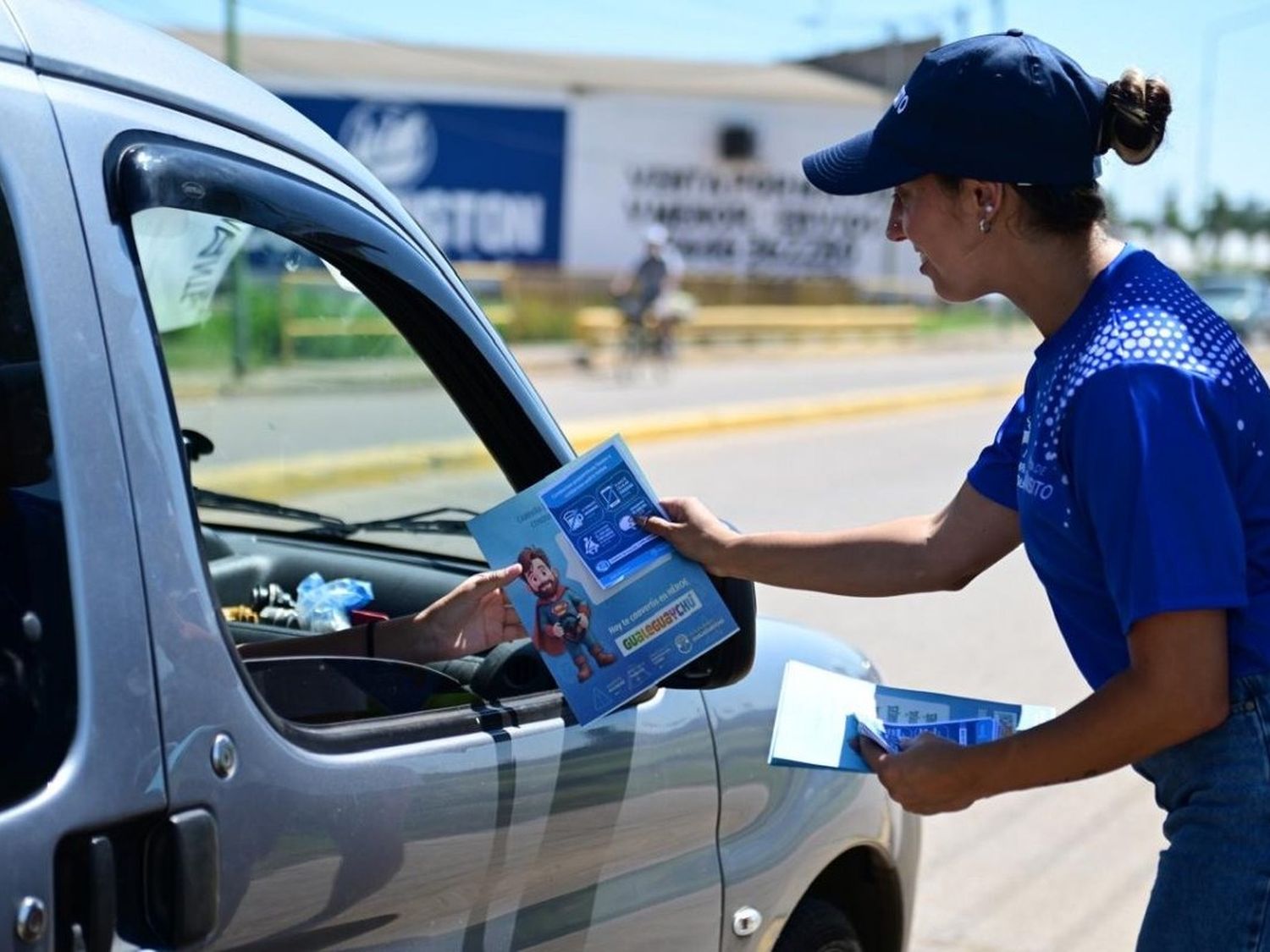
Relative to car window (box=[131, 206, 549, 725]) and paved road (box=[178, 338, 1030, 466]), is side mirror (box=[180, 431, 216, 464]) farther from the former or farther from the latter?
paved road (box=[178, 338, 1030, 466])

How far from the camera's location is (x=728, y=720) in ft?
9.61

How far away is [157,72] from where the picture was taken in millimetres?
2098

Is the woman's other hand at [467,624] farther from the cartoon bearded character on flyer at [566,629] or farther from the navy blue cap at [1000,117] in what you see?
the navy blue cap at [1000,117]

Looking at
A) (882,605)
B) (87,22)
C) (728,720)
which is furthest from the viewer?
(882,605)

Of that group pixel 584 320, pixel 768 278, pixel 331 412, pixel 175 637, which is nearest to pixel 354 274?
pixel 175 637

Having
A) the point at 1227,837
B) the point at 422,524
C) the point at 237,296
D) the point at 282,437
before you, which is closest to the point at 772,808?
the point at 422,524

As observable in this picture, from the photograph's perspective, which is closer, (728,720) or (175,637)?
(175,637)

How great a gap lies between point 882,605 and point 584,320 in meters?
17.5

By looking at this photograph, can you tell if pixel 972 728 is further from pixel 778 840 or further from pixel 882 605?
pixel 882 605

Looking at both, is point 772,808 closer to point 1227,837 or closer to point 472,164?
point 1227,837

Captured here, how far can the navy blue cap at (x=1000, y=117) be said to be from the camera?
2242 mm

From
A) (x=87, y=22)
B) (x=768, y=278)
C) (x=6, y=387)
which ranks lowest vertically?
(x=768, y=278)

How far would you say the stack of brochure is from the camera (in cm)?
242

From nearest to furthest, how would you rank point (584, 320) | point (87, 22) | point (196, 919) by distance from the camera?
point (196, 919) → point (87, 22) → point (584, 320)
